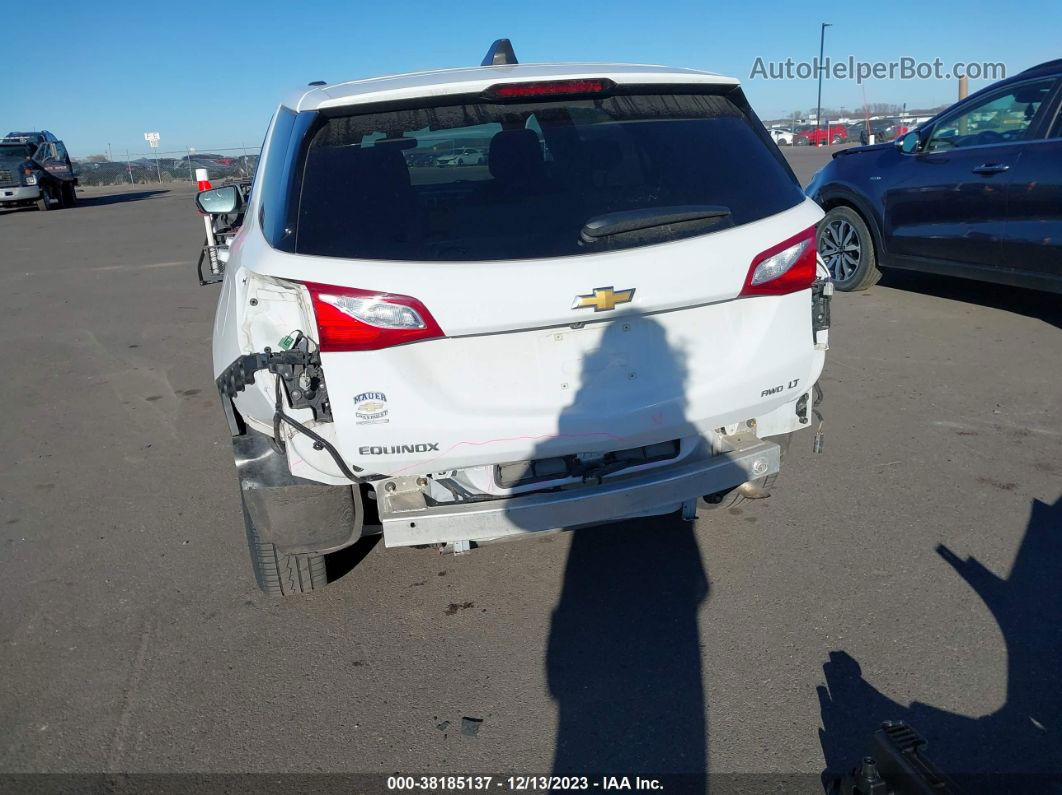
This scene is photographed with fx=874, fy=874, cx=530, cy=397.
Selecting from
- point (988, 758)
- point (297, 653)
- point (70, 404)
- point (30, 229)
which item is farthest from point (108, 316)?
point (30, 229)

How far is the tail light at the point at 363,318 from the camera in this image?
2.54 metres

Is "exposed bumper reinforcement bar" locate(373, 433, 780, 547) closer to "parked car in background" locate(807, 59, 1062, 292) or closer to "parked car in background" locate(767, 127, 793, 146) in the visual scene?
"parked car in background" locate(767, 127, 793, 146)

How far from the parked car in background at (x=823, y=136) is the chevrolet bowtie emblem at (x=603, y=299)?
45.7 metres

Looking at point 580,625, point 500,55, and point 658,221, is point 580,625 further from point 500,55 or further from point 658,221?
point 500,55

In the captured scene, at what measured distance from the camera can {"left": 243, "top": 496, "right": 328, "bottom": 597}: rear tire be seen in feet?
11.0

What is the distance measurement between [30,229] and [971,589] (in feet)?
72.7

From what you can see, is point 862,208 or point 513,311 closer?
point 513,311

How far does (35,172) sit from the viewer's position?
26.3m

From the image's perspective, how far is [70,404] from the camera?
625 centimetres

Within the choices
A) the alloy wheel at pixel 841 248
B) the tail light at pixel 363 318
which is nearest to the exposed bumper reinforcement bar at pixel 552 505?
the tail light at pixel 363 318

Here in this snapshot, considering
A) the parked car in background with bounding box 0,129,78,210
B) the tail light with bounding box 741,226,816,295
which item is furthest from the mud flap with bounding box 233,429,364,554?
the parked car in background with bounding box 0,129,78,210

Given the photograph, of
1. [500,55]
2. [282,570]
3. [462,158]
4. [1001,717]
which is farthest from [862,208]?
[282,570]

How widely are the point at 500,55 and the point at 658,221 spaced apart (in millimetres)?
1509

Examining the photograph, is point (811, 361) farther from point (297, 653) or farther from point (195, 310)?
point (195, 310)
